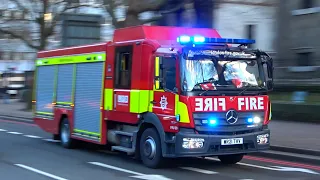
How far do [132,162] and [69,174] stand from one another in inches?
84.5

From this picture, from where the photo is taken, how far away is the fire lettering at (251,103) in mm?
10734

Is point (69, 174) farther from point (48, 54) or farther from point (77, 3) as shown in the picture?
point (77, 3)

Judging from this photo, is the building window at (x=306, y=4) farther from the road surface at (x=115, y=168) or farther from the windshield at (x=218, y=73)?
the windshield at (x=218, y=73)

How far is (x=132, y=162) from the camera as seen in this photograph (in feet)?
40.2

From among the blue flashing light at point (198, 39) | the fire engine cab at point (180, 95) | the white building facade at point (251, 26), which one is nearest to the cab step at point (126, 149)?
the fire engine cab at point (180, 95)

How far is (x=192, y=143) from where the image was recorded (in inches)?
404

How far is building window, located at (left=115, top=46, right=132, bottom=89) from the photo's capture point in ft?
38.6

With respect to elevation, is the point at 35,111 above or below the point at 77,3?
below

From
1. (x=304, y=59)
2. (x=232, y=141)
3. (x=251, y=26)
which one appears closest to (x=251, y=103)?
(x=232, y=141)

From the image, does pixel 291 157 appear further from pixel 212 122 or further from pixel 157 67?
pixel 157 67

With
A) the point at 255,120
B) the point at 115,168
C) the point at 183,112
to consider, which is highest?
the point at 183,112

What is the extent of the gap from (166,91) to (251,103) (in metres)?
1.75

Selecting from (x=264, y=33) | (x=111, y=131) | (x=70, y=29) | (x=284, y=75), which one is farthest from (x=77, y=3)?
(x=264, y=33)

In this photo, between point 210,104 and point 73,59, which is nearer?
point 210,104
